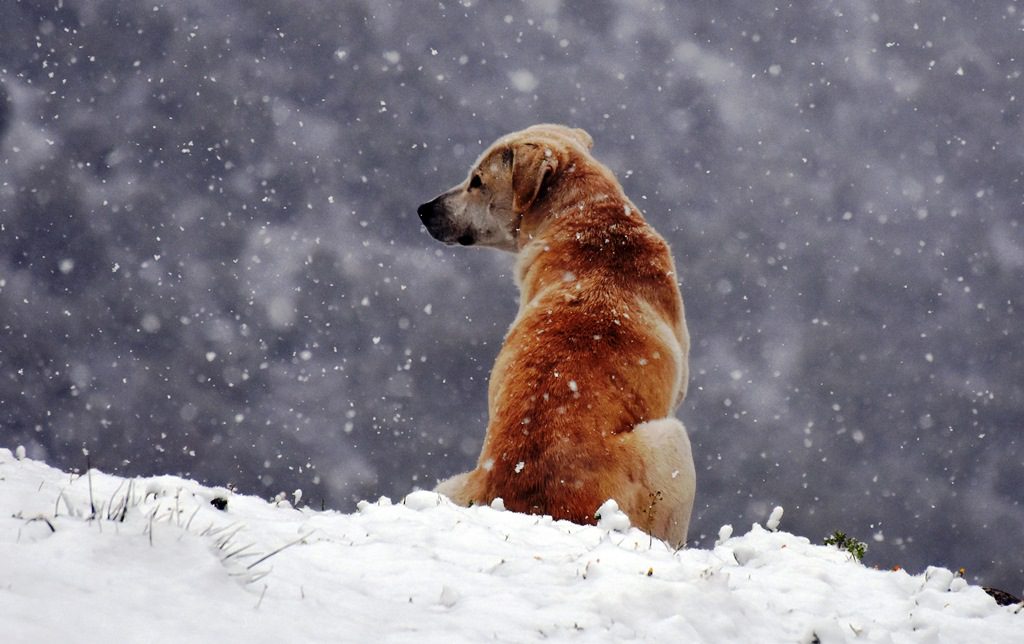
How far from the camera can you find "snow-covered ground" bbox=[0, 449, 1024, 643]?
7.28ft

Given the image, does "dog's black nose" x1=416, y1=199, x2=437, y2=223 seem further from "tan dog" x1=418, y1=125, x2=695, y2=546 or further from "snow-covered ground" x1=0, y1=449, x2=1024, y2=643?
"snow-covered ground" x1=0, y1=449, x2=1024, y2=643

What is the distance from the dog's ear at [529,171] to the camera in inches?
282

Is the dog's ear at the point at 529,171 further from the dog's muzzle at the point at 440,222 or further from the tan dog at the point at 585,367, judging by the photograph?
the dog's muzzle at the point at 440,222

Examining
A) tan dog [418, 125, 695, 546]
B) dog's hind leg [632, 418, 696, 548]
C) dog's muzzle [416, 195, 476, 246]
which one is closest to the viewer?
tan dog [418, 125, 695, 546]

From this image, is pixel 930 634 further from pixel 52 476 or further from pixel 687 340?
pixel 52 476

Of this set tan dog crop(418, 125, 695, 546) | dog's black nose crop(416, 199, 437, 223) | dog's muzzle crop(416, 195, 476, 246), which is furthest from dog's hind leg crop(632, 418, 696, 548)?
dog's black nose crop(416, 199, 437, 223)

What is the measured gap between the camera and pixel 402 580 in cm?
316

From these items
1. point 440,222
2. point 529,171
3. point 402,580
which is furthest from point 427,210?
point 402,580

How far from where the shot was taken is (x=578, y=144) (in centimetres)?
779

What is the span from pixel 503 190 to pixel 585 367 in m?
2.90

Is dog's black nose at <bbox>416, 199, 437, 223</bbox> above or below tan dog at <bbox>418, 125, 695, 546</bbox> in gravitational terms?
above

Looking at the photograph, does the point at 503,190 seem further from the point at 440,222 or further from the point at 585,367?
the point at 585,367

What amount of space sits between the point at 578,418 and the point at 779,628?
77.2 inches

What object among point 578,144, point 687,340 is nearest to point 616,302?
point 687,340
